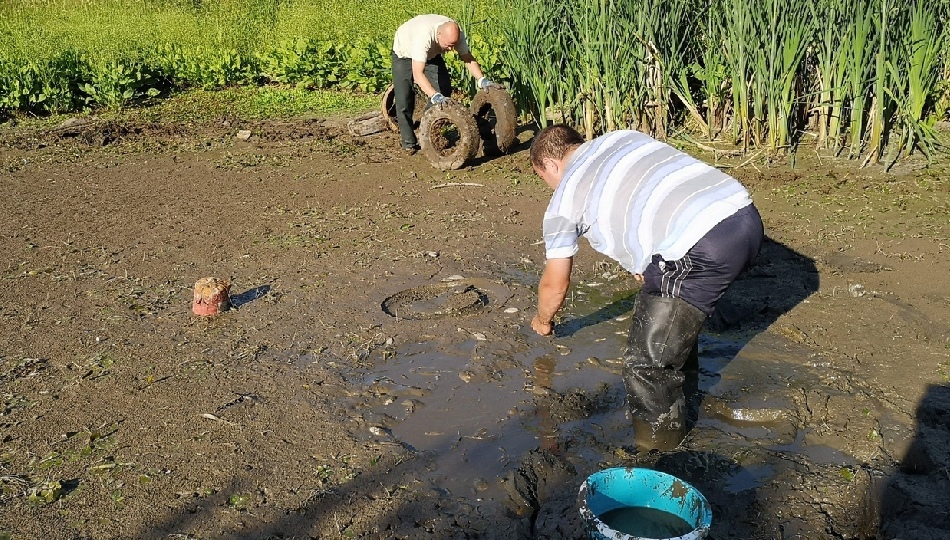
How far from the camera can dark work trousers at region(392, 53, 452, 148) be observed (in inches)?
374

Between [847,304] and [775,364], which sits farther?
[847,304]

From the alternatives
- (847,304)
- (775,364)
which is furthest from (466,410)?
(847,304)

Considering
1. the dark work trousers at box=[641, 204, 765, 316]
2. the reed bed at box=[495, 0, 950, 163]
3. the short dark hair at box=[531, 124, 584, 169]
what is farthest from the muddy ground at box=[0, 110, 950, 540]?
the short dark hair at box=[531, 124, 584, 169]

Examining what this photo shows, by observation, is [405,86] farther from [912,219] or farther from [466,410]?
[466,410]

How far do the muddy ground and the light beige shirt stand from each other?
5.45 feet

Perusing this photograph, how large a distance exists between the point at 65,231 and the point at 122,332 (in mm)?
2477

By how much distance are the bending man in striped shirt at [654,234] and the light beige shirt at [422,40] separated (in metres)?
5.23

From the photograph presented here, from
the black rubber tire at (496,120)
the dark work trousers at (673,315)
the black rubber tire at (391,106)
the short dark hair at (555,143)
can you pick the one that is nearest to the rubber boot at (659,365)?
the dark work trousers at (673,315)

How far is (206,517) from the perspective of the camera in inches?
144

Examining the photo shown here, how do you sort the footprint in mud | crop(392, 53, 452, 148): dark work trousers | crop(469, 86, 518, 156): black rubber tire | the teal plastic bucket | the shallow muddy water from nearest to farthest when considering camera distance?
the teal plastic bucket
the shallow muddy water
the footprint in mud
crop(469, 86, 518, 156): black rubber tire
crop(392, 53, 452, 148): dark work trousers

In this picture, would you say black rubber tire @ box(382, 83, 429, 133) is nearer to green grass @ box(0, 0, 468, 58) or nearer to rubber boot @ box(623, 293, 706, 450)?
green grass @ box(0, 0, 468, 58)

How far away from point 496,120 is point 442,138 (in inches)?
23.3

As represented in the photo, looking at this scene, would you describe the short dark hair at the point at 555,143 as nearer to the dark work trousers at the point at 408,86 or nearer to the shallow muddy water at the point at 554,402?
the shallow muddy water at the point at 554,402

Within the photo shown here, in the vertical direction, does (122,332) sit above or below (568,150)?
below
